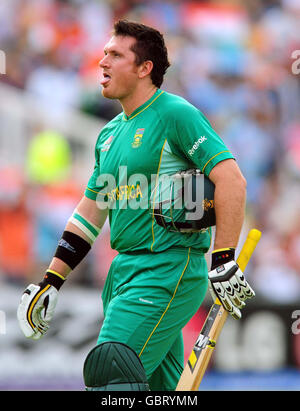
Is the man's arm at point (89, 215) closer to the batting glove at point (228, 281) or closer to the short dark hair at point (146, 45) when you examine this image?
the short dark hair at point (146, 45)

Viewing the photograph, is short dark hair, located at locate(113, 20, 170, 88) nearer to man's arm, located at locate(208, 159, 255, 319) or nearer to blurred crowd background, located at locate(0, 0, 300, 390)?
man's arm, located at locate(208, 159, 255, 319)

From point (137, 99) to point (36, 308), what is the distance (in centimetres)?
130

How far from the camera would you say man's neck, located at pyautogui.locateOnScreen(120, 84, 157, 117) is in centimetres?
430

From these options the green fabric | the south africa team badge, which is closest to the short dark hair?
the south africa team badge

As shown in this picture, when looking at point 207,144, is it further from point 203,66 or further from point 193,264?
point 203,66

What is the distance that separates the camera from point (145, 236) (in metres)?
4.06

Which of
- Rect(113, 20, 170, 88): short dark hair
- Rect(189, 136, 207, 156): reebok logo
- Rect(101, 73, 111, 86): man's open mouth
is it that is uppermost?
Rect(113, 20, 170, 88): short dark hair

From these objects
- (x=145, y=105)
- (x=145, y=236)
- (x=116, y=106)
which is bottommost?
(x=116, y=106)

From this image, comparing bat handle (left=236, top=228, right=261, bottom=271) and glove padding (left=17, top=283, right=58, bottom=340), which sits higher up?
bat handle (left=236, top=228, right=261, bottom=271)

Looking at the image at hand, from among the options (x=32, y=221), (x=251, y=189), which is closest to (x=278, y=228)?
(x=251, y=189)

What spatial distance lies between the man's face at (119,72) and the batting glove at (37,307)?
113 centimetres
